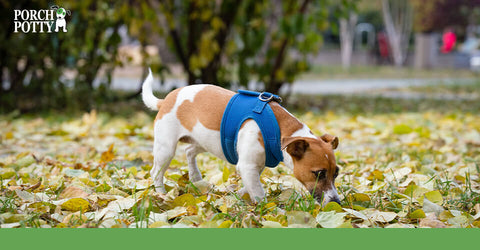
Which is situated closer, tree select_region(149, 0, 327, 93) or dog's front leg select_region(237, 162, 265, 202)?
dog's front leg select_region(237, 162, 265, 202)

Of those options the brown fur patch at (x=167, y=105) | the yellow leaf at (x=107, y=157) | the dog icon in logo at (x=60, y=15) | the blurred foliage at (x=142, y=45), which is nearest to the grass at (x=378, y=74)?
the blurred foliage at (x=142, y=45)

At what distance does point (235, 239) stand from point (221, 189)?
0.93 meters

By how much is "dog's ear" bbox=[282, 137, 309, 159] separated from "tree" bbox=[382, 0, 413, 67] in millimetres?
33050

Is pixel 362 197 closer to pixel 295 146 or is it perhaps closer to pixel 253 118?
pixel 295 146

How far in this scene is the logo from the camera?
18.5 ft

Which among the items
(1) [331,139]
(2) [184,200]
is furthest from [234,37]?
(2) [184,200]

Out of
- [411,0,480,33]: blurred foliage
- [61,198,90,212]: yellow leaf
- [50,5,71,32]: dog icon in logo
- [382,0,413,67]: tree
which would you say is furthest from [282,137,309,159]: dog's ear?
[382,0,413,67]: tree

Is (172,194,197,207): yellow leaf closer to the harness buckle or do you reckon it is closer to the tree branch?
the harness buckle

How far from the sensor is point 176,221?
2.35 meters

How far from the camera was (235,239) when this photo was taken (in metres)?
1.97

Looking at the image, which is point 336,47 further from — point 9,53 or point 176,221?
point 176,221

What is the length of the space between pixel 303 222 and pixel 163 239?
60 cm

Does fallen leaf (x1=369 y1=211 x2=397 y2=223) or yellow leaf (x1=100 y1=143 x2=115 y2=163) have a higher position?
fallen leaf (x1=369 y1=211 x2=397 y2=223)

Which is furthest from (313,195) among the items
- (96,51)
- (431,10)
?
(431,10)
